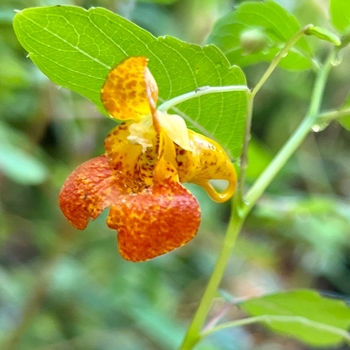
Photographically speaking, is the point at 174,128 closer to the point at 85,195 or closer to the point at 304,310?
the point at 85,195

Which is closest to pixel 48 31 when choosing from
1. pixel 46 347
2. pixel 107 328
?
pixel 46 347

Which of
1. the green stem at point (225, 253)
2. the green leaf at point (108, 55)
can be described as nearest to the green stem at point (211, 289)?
the green stem at point (225, 253)

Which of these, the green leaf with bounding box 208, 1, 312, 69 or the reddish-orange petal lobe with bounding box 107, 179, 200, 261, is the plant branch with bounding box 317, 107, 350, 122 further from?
the reddish-orange petal lobe with bounding box 107, 179, 200, 261

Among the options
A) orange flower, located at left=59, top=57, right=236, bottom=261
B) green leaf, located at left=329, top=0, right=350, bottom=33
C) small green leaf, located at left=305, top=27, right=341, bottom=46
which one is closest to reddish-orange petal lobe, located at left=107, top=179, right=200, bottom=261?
orange flower, located at left=59, top=57, right=236, bottom=261

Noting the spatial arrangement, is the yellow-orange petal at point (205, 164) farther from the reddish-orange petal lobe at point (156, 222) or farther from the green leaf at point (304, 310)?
the green leaf at point (304, 310)

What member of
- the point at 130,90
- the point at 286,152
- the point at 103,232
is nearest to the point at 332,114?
the point at 286,152

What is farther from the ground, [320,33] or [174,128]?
[320,33]

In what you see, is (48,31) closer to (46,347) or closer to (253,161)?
(253,161)
